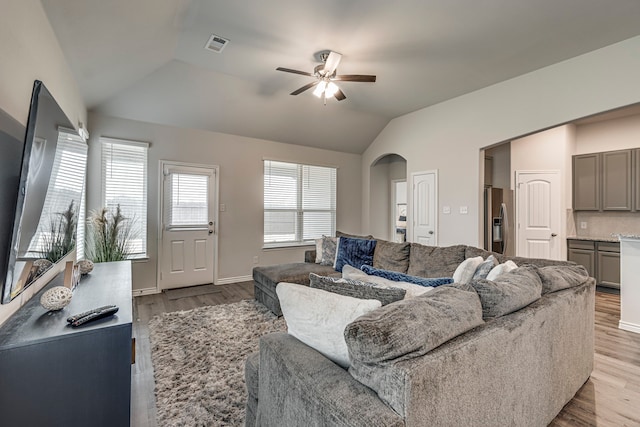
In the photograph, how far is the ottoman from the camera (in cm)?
338

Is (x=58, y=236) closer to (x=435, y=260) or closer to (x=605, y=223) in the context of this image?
(x=435, y=260)

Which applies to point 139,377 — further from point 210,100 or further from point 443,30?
point 443,30

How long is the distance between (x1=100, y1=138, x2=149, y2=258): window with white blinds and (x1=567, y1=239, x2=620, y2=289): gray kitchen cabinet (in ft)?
22.3

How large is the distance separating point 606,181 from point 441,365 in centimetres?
577

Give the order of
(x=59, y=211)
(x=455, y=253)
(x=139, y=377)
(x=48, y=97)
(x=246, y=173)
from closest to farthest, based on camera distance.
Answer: (x=48, y=97), (x=59, y=211), (x=139, y=377), (x=455, y=253), (x=246, y=173)

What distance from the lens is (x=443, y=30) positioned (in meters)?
2.97

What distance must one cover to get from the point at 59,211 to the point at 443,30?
3.59 meters

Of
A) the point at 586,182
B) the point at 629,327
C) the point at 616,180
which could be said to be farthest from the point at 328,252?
the point at 616,180

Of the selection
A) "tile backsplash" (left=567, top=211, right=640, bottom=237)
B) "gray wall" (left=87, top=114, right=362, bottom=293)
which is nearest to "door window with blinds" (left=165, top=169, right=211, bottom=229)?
"gray wall" (left=87, top=114, right=362, bottom=293)

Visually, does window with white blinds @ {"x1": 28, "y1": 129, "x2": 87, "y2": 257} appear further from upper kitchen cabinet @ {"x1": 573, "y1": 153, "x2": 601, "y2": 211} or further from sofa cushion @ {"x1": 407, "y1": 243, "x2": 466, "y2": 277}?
upper kitchen cabinet @ {"x1": 573, "y1": 153, "x2": 601, "y2": 211}

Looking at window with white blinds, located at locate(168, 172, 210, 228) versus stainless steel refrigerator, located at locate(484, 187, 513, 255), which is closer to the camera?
window with white blinds, located at locate(168, 172, 210, 228)

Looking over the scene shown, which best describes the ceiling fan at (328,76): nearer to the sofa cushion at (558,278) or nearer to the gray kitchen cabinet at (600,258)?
the sofa cushion at (558,278)

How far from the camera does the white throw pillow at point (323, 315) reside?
3.65 ft

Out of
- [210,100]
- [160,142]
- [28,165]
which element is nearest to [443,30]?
[210,100]
